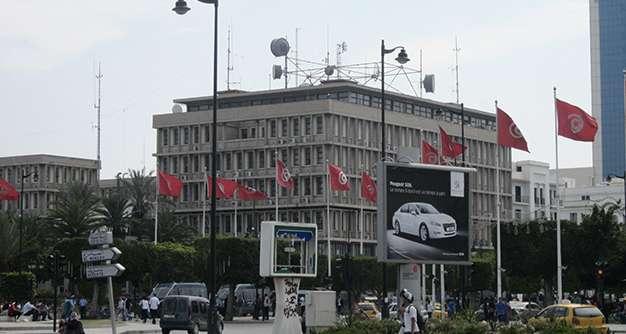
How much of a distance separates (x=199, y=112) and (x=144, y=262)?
4473 centimetres

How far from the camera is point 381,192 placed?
4009 centimetres

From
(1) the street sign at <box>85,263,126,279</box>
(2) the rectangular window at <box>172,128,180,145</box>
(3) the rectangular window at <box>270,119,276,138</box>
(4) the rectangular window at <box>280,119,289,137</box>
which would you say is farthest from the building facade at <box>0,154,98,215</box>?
(1) the street sign at <box>85,263,126,279</box>

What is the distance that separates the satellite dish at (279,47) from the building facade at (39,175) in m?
36.9

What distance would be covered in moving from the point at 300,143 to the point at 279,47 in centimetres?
997

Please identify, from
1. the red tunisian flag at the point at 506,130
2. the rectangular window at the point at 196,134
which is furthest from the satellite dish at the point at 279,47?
the red tunisian flag at the point at 506,130

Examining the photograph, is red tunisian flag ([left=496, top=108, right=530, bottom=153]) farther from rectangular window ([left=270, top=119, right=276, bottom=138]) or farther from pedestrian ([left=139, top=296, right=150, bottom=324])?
rectangular window ([left=270, top=119, right=276, bottom=138])

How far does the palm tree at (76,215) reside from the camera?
8831 centimetres

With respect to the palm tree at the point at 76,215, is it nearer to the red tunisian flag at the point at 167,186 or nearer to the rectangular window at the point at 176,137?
the red tunisian flag at the point at 167,186

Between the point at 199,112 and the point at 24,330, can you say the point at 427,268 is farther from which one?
the point at 24,330

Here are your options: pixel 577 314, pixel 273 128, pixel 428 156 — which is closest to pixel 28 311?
pixel 428 156

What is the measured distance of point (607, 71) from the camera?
192500 millimetres

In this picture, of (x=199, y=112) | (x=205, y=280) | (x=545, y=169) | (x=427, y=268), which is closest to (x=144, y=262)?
(x=205, y=280)

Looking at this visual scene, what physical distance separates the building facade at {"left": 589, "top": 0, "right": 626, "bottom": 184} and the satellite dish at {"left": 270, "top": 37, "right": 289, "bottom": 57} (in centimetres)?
8774

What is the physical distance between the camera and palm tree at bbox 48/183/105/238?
88.3 meters
